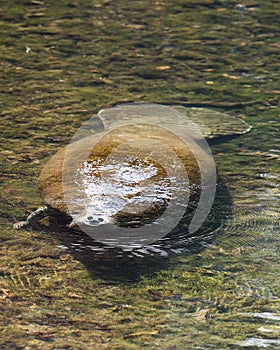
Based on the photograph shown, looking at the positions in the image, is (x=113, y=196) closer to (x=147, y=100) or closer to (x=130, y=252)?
(x=130, y=252)

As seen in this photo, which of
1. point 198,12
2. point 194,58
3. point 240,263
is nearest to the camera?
point 240,263

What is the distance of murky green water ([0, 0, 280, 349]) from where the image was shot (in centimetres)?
290

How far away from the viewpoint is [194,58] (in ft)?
21.2

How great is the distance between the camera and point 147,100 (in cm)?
547

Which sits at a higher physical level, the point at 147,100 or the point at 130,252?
the point at 147,100

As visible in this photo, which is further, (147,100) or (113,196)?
(147,100)

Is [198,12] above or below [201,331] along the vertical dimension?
above

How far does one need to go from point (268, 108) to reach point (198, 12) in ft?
9.08

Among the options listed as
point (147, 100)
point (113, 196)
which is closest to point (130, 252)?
point (113, 196)

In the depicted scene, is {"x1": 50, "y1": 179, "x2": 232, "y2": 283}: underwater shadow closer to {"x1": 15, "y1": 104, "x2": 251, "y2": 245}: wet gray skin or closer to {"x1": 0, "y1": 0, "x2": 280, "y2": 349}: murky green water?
{"x1": 0, "y1": 0, "x2": 280, "y2": 349}: murky green water

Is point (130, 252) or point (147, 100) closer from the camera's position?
point (130, 252)

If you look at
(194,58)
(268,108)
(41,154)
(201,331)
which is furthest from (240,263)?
(194,58)

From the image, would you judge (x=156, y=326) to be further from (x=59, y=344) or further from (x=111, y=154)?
(x=111, y=154)

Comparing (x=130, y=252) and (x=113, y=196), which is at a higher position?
(x=113, y=196)
